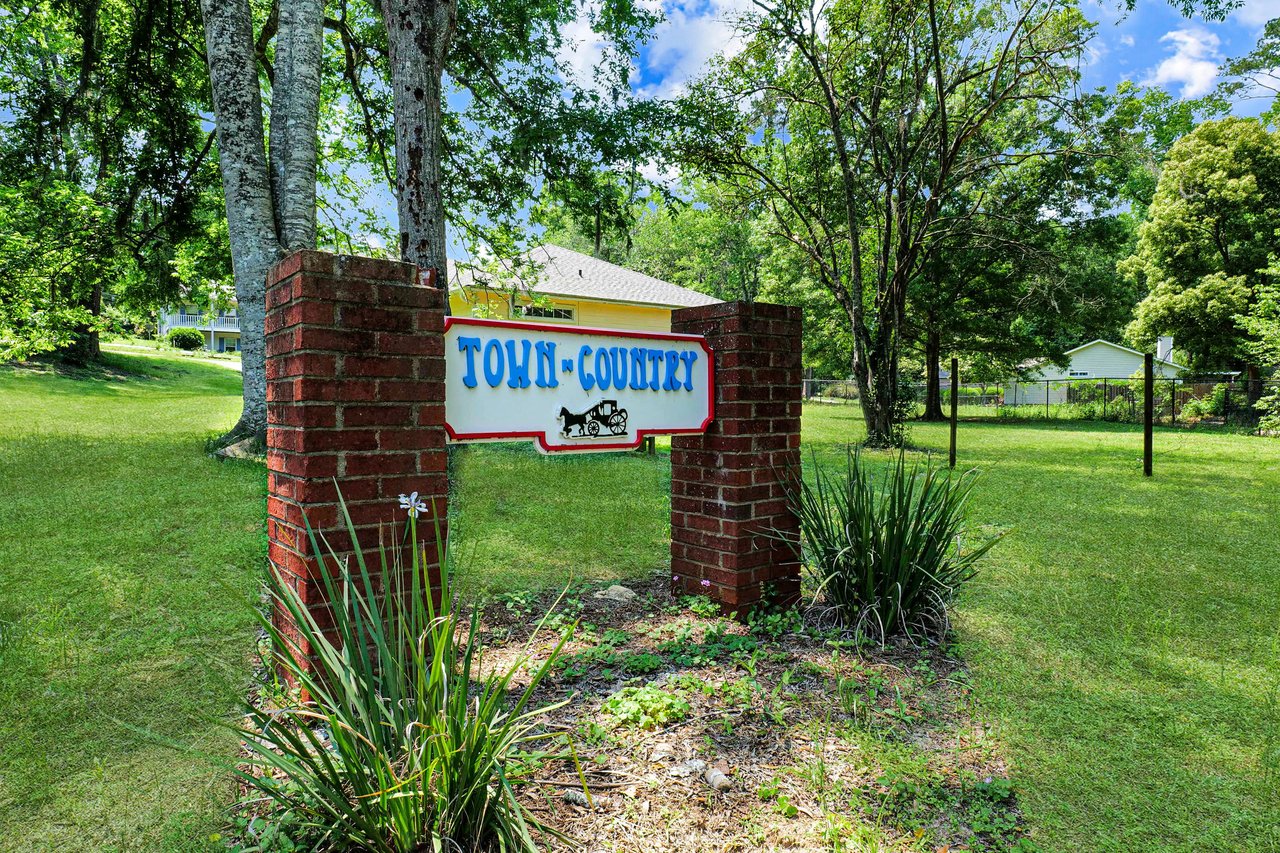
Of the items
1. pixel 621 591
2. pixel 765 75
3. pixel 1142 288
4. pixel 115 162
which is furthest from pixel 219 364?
pixel 1142 288

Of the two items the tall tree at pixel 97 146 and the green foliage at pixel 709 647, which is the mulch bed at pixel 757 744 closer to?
the green foliage at pixel 709 647

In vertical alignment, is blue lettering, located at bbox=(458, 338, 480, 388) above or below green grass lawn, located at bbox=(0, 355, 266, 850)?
Result: above

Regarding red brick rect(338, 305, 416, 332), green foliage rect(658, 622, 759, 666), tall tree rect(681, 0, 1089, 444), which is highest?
tall tree rect(681, 0, 1089, 444)

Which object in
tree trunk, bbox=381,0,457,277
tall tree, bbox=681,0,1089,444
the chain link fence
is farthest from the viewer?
the chain link fence

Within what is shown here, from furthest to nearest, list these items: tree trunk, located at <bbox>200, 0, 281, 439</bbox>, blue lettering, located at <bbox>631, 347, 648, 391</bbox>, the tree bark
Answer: tree trunk, located at <bbox>200, 0, 281, 439</bbox>, the tree bark, blue lettering, located at <bbox>631, 347, 648, 391</bbox>

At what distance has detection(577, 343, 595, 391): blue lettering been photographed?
117 inches

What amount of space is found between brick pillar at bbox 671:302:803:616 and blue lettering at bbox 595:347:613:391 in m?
0.64

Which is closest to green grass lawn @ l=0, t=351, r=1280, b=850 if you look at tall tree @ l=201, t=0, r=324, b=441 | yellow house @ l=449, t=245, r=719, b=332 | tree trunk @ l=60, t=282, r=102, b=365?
tall tree @ l=201, t=0, r=324, b=441

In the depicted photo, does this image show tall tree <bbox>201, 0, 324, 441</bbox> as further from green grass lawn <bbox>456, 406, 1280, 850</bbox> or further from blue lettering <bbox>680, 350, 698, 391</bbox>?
blue lettering <bbox>680, 350, 698, 391</bbox>

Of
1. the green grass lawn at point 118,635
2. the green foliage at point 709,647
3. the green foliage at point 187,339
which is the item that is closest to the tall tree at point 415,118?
the green grass lawn at point 118,635

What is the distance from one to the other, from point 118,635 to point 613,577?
8.23 ft

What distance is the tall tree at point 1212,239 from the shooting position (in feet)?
62.2

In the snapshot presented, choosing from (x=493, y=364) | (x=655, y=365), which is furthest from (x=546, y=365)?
(x=655, y=365)

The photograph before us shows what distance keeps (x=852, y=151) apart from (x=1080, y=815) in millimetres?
13685
